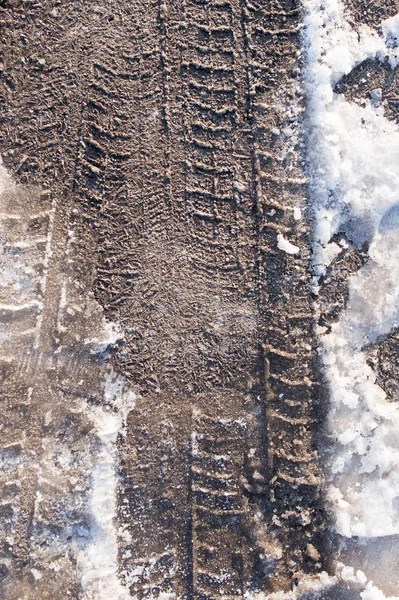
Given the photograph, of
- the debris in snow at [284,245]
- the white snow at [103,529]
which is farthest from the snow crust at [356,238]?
the white snow at [103,529]

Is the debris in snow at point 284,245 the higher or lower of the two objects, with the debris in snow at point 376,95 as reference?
lower

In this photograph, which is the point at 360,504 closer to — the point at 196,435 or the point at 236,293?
the point at 196,435

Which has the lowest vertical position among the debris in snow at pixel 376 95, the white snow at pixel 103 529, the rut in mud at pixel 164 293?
the white snow at pixel 103 529

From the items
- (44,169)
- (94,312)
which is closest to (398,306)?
(94,312)

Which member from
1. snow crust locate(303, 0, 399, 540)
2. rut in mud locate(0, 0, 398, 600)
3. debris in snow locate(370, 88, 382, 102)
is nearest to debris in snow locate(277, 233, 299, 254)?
rut in mud locate(0, 0, 398, 600)

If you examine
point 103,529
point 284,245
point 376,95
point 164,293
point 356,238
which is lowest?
point 103,529

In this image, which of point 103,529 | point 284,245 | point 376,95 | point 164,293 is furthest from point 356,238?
point 103,529

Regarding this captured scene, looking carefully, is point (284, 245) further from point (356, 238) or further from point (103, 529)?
point (103, 529)

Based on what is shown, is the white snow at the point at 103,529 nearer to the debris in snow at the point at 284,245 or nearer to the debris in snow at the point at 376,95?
the debris in snow at the point at 284,245

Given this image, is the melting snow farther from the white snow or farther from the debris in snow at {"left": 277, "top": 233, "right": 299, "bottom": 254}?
the white snow
